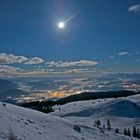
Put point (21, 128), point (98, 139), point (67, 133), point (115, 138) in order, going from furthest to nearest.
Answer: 1. point (115, 138)
2. point (98, 139)
3. point (67, 133)
4. point (21, 128)

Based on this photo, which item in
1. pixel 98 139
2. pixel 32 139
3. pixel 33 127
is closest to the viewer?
pixel 32 139

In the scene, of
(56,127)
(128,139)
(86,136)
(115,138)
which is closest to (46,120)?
(56,127)

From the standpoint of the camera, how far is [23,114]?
62781 millimetres

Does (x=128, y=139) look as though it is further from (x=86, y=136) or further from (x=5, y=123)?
(x=5, y=123)

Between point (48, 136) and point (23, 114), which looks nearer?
point (48, 136)

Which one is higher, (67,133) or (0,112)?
(0,112)

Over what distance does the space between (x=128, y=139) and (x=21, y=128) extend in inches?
1556

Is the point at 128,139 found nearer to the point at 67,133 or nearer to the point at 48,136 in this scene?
the point at 67,133

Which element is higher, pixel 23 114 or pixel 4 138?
pixel 23 114

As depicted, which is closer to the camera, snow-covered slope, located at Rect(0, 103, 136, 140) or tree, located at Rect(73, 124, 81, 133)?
snow-covered slope, located at Rect(0, 103, 136, 140)

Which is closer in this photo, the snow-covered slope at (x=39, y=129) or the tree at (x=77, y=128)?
the snow-covered slope at (x=39, y=129)

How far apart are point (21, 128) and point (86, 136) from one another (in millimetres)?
17950

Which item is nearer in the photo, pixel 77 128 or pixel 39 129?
pixel 39 129

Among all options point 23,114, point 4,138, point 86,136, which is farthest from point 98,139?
point 4,138
